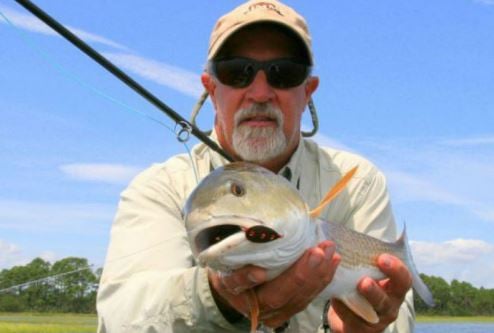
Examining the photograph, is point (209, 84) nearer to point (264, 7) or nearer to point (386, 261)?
point (264, 7)

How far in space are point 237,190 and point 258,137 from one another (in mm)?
1810

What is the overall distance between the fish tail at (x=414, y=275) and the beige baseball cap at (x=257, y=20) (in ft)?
3.86

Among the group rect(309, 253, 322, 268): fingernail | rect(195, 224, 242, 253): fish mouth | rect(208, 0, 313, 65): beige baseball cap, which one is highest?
rect(208, 0, 313, 65): beige baseball cap

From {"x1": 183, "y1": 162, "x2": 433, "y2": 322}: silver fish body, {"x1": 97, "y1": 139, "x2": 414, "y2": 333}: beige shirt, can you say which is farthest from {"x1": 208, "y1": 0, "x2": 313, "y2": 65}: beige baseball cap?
{"x1": 183, "y1": 162, "x2": 433, "y2": 322}: silver fish body

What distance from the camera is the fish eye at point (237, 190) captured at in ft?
9.22

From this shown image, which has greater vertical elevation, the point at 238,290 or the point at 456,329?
the point at 456,329

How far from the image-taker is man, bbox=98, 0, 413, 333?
12.6 ft

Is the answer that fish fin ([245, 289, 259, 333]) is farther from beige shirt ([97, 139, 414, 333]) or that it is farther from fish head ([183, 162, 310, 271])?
beige shirt ([97, 139, 414, 333])

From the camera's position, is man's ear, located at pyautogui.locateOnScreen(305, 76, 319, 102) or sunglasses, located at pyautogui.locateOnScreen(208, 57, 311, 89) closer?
sunglasses, located at pyautogui.locateOnScreen(208, 57, 311, 89)

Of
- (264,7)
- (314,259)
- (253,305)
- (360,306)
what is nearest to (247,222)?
(314,259)

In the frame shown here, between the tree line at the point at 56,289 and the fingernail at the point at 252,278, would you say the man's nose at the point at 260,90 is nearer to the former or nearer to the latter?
the tree line at the point at 56,289

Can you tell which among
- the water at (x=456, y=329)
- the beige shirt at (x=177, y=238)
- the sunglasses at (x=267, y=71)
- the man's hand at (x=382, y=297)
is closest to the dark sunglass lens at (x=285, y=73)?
the sunglasses at (x=267, y=71)

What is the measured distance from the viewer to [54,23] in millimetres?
4383

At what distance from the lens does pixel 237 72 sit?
15.1 feet
